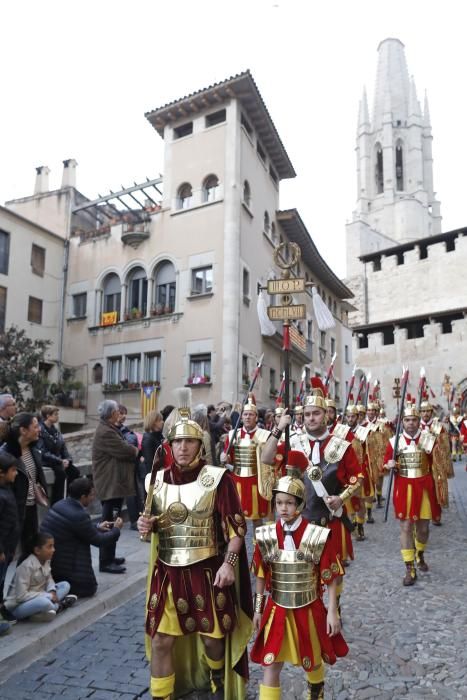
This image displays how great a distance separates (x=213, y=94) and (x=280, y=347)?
11750 millimetres

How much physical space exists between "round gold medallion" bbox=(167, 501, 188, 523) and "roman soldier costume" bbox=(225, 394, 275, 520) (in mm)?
4075

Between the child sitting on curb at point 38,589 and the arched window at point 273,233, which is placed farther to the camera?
the arched window at point 273,233

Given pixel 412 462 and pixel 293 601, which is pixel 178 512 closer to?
pixel 293 601

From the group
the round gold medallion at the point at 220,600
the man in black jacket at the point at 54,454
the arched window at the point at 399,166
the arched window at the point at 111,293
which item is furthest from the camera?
the arched window at the point at 399,166

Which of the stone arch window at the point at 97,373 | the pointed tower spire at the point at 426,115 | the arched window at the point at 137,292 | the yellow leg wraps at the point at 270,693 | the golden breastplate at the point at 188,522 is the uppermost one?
the pointed tower spire at the point at 426,115

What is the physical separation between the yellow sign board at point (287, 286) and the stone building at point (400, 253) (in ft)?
108

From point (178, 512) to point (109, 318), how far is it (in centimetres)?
2348

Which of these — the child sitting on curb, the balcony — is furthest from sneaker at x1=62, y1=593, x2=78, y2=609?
the balcony

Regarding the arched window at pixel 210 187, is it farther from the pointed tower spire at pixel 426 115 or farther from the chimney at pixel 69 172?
the pointed tower spire at pixel 426 115

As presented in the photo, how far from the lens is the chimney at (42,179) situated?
3023cm

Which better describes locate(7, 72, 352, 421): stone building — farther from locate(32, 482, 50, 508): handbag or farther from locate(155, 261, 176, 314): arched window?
locate(32, 482, 50, 508): handbag

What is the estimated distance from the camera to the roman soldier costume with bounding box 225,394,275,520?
7699mm

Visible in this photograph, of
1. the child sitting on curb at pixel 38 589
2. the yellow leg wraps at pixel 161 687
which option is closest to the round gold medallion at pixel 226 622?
the yellow leg wraps at pixel 161 687

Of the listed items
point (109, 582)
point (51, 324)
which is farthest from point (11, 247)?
point (109, 582)
